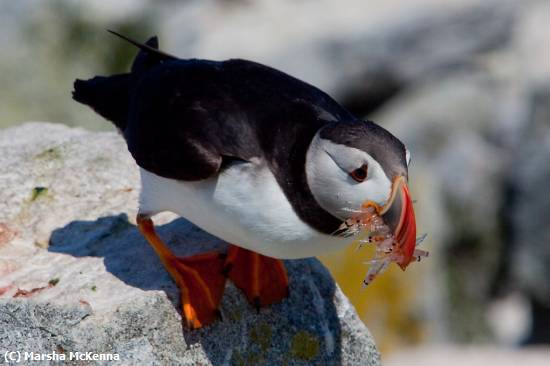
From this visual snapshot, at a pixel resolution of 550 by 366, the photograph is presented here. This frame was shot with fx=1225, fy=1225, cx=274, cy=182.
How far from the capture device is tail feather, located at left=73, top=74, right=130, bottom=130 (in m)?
7.02

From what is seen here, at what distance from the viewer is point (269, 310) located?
661 cm

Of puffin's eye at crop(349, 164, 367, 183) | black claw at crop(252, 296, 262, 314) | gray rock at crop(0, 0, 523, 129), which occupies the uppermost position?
gray rock at crop(0, 0, 523, 129)

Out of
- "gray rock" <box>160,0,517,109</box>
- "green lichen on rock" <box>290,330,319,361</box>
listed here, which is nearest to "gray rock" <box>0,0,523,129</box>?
"gray rock" <box>160,0,517,109</box>

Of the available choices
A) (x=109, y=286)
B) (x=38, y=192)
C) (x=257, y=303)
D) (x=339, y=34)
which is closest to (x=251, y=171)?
(x=257, y=303)

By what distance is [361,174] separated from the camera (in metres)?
5.64

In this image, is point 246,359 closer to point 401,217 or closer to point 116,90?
point 401,217

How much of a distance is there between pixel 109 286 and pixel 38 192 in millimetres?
1221

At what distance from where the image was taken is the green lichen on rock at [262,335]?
6500 millimetres

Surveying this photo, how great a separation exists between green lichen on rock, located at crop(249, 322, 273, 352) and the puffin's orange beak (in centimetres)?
105

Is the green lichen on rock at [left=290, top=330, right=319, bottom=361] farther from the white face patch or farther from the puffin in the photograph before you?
the white face patch

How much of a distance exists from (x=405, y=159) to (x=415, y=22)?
1284 cm

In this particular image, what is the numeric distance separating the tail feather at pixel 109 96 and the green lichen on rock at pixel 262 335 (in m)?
1.41

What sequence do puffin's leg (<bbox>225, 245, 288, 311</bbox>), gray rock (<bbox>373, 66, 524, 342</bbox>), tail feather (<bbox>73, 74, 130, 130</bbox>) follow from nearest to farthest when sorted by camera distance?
puffin's leg (<bbox>225, 245, 288, 311</bbox>)
tail feather (<bbox>73, 74, 130, 130</bbox>)
gray rock (<bbox>373, 66, 524, 342</bbox>)

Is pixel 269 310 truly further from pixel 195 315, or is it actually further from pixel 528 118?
pixel 528 118
